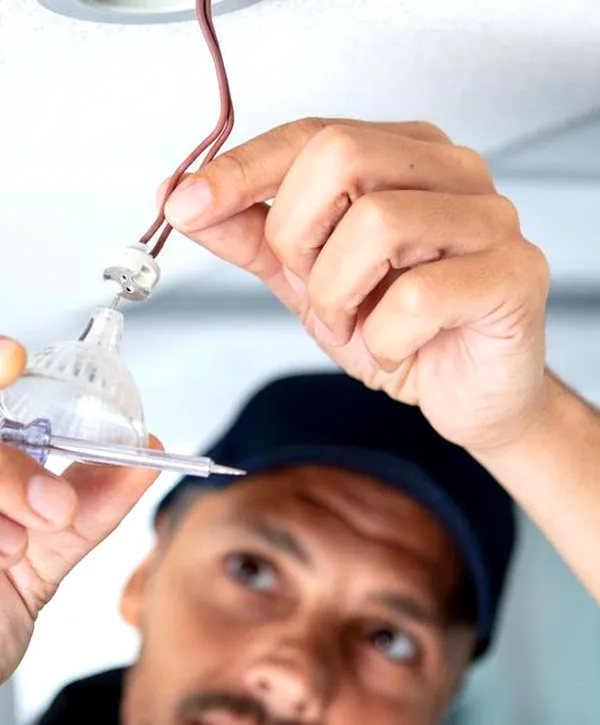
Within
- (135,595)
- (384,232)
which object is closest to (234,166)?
(384,232)

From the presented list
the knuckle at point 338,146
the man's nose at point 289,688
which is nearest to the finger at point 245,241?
the knuckle at point 338,146

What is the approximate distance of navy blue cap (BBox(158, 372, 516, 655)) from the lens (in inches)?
61.2

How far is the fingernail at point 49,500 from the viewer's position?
1.75ft

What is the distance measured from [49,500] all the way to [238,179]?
24 cm

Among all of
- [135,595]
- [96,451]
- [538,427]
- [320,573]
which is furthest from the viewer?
[320,573]

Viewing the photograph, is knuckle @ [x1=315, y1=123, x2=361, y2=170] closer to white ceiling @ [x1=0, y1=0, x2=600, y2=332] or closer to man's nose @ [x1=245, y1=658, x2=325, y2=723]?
white ceiling @ [x1=0, y1=0, x2=600, y2=332]

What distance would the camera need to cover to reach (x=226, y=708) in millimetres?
1421

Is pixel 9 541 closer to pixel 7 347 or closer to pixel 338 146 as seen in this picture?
pixel 7 347

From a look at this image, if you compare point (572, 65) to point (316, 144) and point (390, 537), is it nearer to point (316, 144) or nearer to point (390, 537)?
point (316, 144)

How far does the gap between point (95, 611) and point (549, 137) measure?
0.99m

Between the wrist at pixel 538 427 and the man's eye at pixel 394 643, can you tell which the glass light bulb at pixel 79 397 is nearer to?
the wrist at pixel 538 427

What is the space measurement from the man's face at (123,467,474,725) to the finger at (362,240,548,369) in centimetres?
93

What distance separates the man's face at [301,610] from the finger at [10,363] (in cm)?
101

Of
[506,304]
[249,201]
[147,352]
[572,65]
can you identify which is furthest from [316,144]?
[147,352]
